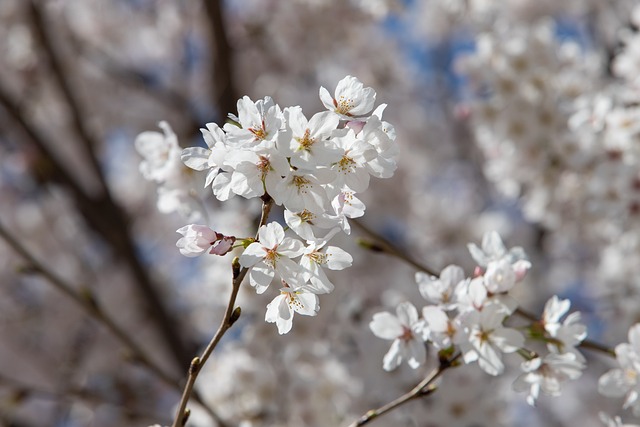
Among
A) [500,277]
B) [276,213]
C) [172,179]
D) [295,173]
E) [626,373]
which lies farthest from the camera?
[276,213]

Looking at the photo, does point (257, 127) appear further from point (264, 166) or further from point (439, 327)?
point (439, 327)

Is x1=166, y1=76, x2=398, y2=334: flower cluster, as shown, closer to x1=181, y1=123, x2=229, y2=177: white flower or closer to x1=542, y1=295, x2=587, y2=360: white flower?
x1=181, y1=123, x2=229, y2=177: white flower

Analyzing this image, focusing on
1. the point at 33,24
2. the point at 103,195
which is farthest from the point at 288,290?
the point at 33,24

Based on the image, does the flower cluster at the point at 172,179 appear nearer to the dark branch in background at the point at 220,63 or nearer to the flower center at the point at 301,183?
the flower center at the point at 301,183

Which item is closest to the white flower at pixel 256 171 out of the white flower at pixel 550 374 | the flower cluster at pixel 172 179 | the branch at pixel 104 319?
the flower cluster at pixel 172 179

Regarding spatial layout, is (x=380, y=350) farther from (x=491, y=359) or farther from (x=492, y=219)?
(x=492, y=219)

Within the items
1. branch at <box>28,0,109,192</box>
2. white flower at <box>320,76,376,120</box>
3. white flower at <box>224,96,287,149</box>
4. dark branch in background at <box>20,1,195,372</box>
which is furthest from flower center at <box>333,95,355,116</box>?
branch at <box>28,0,109,192</box>

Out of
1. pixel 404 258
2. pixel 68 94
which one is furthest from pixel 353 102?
pixel 68 94
